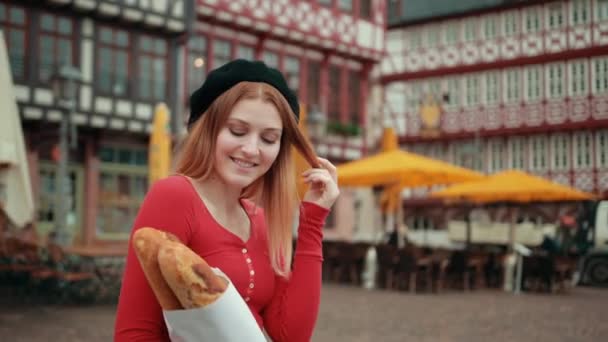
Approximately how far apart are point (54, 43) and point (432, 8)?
18.1 meters

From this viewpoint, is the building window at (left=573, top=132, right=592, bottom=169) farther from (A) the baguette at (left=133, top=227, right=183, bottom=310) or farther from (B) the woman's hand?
(A) the baguette at (left=133, top=227, right=183, bottom=310)

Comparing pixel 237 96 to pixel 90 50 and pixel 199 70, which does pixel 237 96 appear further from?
pixel 199 70

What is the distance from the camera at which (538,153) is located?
28125mm

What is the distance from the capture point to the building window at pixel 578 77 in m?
25.5

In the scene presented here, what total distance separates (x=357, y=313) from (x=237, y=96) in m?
8.39

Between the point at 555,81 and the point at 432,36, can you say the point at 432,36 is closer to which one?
the point at 432,36

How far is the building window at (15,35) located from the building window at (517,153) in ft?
60.4

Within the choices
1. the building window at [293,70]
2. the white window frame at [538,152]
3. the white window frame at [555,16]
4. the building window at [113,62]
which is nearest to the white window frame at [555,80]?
the white window frame at [555,16]

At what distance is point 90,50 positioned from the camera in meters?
17.2

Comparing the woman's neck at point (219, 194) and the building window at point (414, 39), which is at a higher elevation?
the building window at point (414, 39)

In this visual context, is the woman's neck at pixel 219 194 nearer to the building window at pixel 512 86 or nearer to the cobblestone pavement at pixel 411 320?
the cobblestone pavement at pixel 411 320

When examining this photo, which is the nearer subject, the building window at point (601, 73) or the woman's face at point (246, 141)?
the woman's face at point (246, 141)

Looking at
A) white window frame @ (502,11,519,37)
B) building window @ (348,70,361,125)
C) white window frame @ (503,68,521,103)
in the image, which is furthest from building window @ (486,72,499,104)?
building window @ (348,70,361,125)

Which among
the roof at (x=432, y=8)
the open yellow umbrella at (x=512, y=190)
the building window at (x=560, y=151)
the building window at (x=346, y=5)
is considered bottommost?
the open yellow umbrella at (x=512, y=190)
